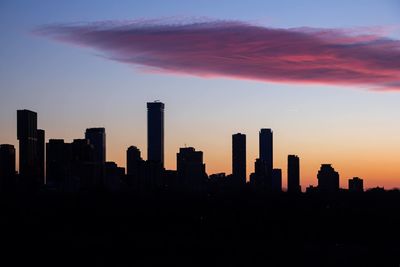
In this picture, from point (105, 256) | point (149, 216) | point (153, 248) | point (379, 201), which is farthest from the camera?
point (379, 201)

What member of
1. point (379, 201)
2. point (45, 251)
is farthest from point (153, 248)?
point (379, 201)

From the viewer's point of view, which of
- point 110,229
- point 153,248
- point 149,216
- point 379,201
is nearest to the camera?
point 153,248

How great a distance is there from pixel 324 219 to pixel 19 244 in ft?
184

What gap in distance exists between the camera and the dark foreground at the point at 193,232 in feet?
285

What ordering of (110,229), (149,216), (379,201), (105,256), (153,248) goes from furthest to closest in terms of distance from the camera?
1. (379,201)
2. (149,216)
3. (110,229)
4. (153,248)
5. (105,256)

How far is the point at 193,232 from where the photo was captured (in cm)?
10300

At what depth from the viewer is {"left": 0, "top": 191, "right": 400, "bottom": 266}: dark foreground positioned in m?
86.9

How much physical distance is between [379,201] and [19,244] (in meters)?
97.9

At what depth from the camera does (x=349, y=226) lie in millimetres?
119000

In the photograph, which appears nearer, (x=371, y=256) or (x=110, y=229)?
(x=371, y=256)

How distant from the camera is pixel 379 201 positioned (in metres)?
165

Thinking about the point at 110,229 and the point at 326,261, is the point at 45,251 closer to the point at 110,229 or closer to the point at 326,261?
the point at 110,229

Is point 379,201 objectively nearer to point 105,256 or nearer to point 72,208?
point 72,208

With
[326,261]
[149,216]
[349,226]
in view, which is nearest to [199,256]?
[326,261]
